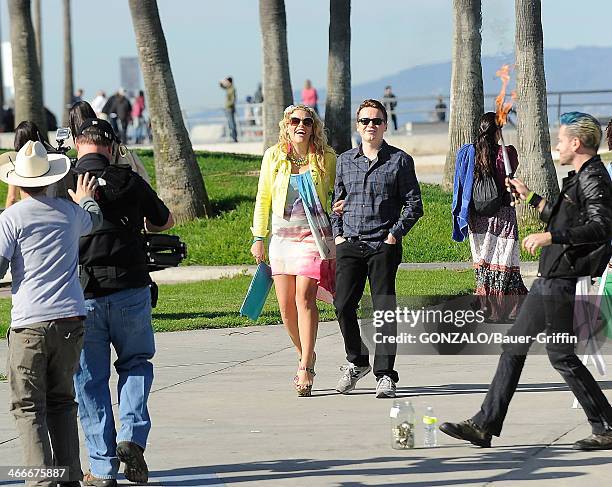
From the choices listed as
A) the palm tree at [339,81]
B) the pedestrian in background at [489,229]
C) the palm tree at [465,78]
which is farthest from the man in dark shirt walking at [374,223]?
the palm tree at [339,81]

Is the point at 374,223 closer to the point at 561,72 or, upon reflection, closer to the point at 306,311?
the point at 306,311

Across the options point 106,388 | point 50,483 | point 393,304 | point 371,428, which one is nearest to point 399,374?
point 393,304

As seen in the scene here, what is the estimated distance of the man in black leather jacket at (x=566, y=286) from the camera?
7422 mm

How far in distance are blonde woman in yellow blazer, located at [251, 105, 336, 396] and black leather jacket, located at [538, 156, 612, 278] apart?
228 centimetres

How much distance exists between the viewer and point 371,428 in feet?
27.2

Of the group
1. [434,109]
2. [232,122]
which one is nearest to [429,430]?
[434,109]

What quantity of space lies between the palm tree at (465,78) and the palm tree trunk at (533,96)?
216cm

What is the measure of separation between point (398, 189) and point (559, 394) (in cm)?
170

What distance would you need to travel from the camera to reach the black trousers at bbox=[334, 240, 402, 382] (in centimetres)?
936

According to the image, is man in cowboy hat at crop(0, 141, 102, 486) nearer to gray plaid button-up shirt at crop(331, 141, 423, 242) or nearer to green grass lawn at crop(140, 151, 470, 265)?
gray plaid button-up shirt at crop(331, 141, 423, 242)

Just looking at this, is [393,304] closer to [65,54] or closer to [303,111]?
[303,111]

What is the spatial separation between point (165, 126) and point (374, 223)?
12.1 m

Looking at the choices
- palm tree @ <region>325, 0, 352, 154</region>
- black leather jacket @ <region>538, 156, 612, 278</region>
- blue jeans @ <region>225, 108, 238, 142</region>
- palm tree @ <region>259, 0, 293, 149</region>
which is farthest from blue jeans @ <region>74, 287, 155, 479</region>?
blue jeans @ <region>225, 108, 238, 142</region>

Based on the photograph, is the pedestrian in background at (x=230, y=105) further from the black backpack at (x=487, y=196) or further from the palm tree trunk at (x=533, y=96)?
the black backpack at (x=487, y=196)
